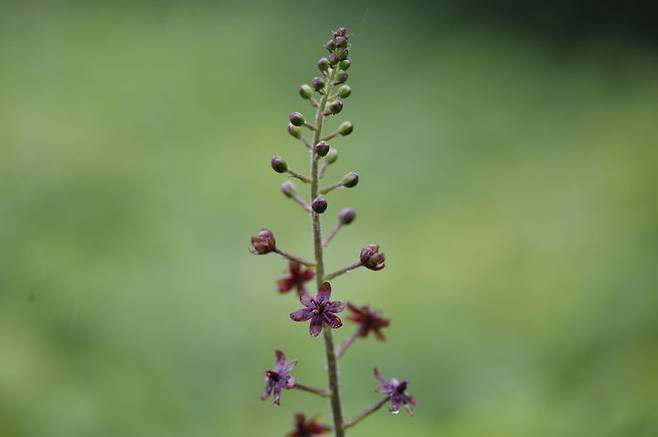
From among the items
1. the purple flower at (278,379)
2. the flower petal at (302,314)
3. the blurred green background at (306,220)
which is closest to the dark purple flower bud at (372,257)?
the flower petal at (302,314)

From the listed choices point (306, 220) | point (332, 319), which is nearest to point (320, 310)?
point (332, 319)

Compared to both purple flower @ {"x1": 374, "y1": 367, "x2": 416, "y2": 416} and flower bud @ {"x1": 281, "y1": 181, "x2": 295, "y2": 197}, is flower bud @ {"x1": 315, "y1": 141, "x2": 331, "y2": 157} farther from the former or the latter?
purple flower @ {"x1": 374, "y1": 367, "x2": 416, "y2": 416}

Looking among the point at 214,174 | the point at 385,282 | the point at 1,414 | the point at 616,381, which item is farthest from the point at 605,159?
the point at 1,414

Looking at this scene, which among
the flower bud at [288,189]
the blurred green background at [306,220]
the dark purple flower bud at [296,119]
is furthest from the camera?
the blurred green background at [306,220]

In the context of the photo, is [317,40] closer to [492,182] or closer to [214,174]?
[214,174]

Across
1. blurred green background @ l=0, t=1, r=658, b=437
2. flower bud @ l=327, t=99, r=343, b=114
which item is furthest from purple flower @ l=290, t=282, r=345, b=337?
blurred green background @ l=0, t=1, r=658, b=437

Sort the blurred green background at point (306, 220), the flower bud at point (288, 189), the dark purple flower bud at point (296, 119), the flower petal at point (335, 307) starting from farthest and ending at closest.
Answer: the blurred green background at point (306, 220) → the flower bud at point (288, 189) → the dark purple flower bud at point (296, 119) → the flower petal at point (335, 307)

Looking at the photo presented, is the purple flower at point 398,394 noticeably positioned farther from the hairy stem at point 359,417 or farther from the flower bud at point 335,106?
the flower bud at point 335,106
